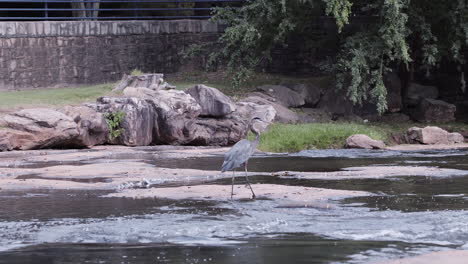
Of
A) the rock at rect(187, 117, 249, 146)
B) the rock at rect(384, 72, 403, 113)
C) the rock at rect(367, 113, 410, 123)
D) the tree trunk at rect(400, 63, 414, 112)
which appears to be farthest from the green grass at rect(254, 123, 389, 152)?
the tree trunk at rect(400, 63, 414, 112)

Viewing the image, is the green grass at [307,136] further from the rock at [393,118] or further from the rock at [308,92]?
the rock at [308,92]

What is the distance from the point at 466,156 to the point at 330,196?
763cm

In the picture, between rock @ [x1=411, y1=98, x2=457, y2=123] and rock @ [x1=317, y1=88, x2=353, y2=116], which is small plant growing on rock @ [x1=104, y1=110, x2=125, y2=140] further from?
rock @ [x1=411, y1=98, x2=457, y2=123]

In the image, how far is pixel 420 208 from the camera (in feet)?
41.4

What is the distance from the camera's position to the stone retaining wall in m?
25.6

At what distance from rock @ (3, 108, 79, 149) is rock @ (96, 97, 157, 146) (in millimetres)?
1380

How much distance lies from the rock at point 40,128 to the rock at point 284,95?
7.37 meters

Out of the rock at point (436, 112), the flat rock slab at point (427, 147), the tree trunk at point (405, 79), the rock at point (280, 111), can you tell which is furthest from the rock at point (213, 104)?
the tree trunk at point (405, 79)

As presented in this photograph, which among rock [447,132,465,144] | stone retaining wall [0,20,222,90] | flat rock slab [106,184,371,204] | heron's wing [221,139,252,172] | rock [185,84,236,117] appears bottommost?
rock [447,132,465,144]

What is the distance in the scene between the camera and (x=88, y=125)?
21.0 metres

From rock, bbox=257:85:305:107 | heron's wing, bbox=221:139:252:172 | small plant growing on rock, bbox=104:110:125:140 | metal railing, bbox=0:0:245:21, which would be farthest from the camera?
metal railing, bbox=0:0:245:21

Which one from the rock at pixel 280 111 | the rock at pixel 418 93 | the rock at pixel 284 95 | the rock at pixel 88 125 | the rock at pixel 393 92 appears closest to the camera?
the rock at pixel 88 125

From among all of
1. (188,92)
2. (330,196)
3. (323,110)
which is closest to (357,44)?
(323,110)

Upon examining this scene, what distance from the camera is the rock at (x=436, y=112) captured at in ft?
88.1
